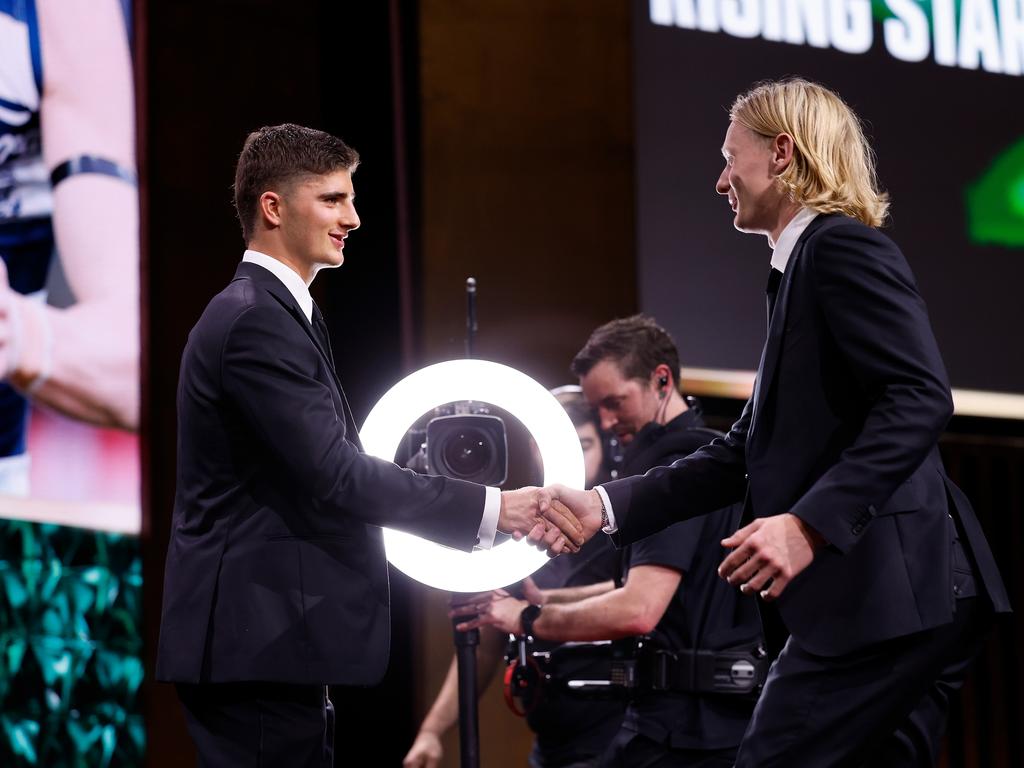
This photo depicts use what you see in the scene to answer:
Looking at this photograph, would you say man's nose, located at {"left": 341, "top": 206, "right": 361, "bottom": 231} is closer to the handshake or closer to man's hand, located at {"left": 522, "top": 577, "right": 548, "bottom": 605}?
the handshake

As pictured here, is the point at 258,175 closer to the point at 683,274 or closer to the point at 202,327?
the point at 202,327

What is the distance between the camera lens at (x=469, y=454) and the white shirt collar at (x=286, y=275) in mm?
525

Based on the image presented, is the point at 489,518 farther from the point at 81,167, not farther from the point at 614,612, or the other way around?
the point at 81,167

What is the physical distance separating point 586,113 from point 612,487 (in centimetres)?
240

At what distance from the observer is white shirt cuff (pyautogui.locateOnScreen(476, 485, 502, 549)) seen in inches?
87.6

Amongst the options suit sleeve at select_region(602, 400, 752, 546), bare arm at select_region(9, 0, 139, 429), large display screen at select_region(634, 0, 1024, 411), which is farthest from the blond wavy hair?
bare arm at select_region(9, 0, 139, 429)

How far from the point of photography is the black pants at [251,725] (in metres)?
1.92

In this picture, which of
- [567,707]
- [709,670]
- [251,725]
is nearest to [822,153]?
[709,670]

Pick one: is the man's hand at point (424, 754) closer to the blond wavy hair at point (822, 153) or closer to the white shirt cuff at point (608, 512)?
the white shirt cuff at point (608, 512)

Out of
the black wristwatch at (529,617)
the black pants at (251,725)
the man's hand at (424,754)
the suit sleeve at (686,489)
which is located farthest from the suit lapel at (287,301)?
the man's hand at (424,754)

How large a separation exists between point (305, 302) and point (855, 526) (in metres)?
0.98

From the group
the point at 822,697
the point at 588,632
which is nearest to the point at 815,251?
the point at 822,697

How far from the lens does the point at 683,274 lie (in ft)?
14.5

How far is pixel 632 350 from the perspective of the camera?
316cm
